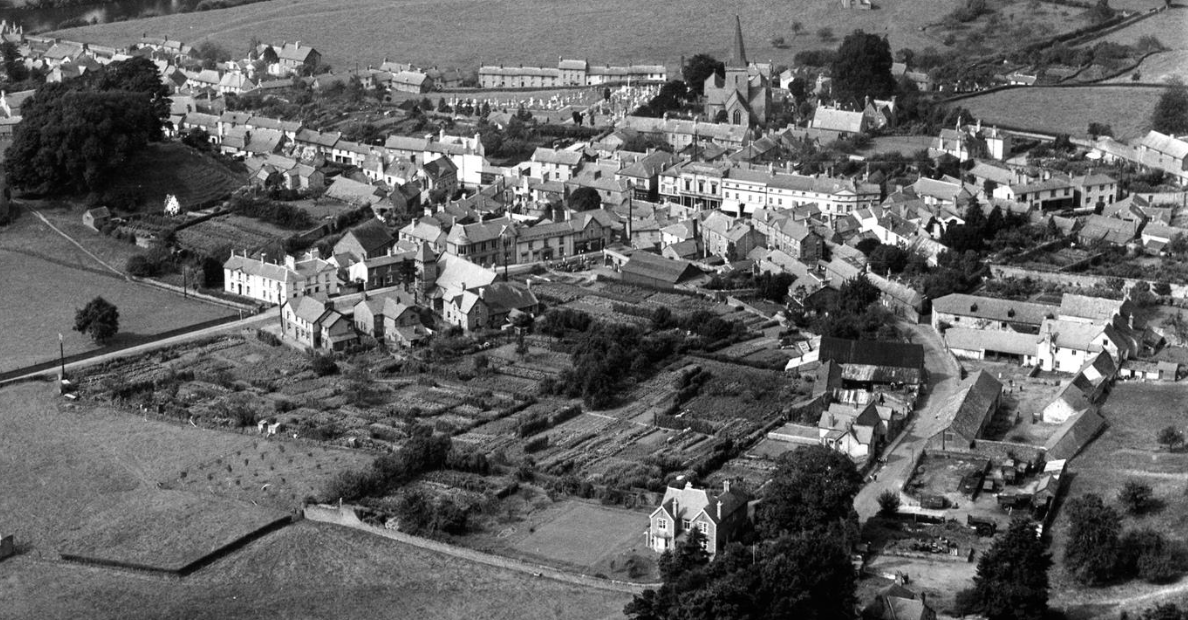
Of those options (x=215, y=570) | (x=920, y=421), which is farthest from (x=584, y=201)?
(x=215, y=570)

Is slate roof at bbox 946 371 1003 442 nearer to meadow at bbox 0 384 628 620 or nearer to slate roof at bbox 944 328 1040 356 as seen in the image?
slate roof at bbox 944 328 1040 356

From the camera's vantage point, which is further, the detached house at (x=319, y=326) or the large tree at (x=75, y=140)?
the large tree at (x=75, y=140)

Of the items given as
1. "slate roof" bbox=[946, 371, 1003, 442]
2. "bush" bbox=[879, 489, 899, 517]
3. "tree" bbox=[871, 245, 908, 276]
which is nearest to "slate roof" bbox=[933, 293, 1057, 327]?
"tree" bbox=[871, 245, 908, 276]

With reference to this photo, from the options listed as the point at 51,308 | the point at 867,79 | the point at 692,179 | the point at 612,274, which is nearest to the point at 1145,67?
the point at 867,79

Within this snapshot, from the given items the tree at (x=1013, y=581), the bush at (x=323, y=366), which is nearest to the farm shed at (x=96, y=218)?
the bush at (x=323, y=366)

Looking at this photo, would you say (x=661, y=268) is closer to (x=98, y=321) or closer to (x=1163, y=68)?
(x=98, y=321)

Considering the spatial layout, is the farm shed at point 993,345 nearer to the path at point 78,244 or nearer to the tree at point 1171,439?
the tree at point 1171,439
